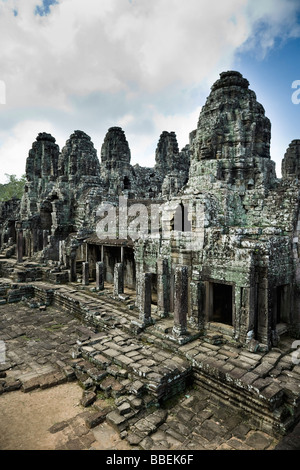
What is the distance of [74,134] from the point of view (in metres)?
26.6

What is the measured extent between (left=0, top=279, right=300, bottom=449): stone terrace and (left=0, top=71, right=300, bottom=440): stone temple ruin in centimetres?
→ 6

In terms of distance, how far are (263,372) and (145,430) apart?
297cm

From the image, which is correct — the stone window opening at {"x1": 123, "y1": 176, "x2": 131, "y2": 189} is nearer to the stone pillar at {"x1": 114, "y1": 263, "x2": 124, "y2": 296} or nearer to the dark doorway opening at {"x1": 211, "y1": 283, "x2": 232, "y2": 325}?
the stone pillar at {"x1": 114, "y1": 263, "x2": 124, "y2": 296}

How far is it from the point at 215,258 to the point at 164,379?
12.0ft

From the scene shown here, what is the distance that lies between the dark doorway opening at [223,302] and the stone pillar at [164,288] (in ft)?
6.08

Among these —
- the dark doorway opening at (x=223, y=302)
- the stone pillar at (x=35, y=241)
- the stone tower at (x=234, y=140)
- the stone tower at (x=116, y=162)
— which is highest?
the stone tower at (x=116, y=162)

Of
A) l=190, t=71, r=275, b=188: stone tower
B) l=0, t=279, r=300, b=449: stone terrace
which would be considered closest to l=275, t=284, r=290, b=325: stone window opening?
l=0, t=279, r=300, b=449: stone terrace

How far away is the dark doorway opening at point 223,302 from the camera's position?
1004 centimetres

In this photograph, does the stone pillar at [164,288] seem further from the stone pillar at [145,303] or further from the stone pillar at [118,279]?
the stone pillar at [118,279]

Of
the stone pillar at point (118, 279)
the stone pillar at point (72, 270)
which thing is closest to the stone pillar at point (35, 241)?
the stone pillar at point (72, 270)

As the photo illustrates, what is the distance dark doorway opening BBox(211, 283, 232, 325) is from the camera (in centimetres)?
1004

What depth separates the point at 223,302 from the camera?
10.2m

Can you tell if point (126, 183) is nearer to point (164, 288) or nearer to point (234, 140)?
point (234, 140)

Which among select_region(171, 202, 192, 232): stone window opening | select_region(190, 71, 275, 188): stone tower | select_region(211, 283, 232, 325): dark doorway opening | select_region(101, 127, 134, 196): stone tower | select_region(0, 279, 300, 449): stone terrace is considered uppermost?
select_region(101, 127, 134, 196): stone tower
